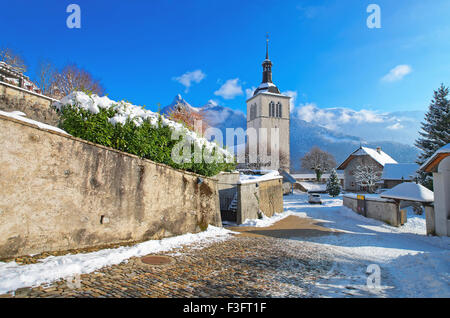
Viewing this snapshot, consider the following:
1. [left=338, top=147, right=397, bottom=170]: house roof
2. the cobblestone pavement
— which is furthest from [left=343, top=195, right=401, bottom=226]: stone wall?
[left=338, top=147, right=397, bottom=170]: house roof

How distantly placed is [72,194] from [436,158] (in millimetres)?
14634

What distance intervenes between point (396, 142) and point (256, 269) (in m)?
186

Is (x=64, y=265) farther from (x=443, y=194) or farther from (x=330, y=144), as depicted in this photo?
(x=330, y=144)

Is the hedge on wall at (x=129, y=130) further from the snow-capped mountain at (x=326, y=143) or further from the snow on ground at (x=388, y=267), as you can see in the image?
the snow-capped mountain at (x=326, y=143)

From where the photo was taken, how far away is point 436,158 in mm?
10844

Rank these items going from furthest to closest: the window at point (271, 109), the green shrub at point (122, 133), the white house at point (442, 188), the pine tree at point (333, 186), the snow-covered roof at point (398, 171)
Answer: the window at point (271, 109)
the pine tree at point (333, 186)
the snow-covered roof at point (398, 171)
the white house at point (442, 188)
the green shrub at point (122, 133)

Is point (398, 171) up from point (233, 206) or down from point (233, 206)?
up

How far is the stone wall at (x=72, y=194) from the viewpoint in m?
4.27

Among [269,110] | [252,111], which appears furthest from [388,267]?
[252,111]

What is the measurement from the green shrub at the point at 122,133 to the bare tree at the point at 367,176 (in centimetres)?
3612

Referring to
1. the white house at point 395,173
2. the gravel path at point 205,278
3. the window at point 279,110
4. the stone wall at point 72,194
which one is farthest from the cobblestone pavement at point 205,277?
the window at point 279,110

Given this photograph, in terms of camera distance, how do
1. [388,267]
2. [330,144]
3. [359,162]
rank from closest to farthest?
[388,267] → [359,162] → [330,144]

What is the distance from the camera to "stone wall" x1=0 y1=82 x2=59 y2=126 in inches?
367
